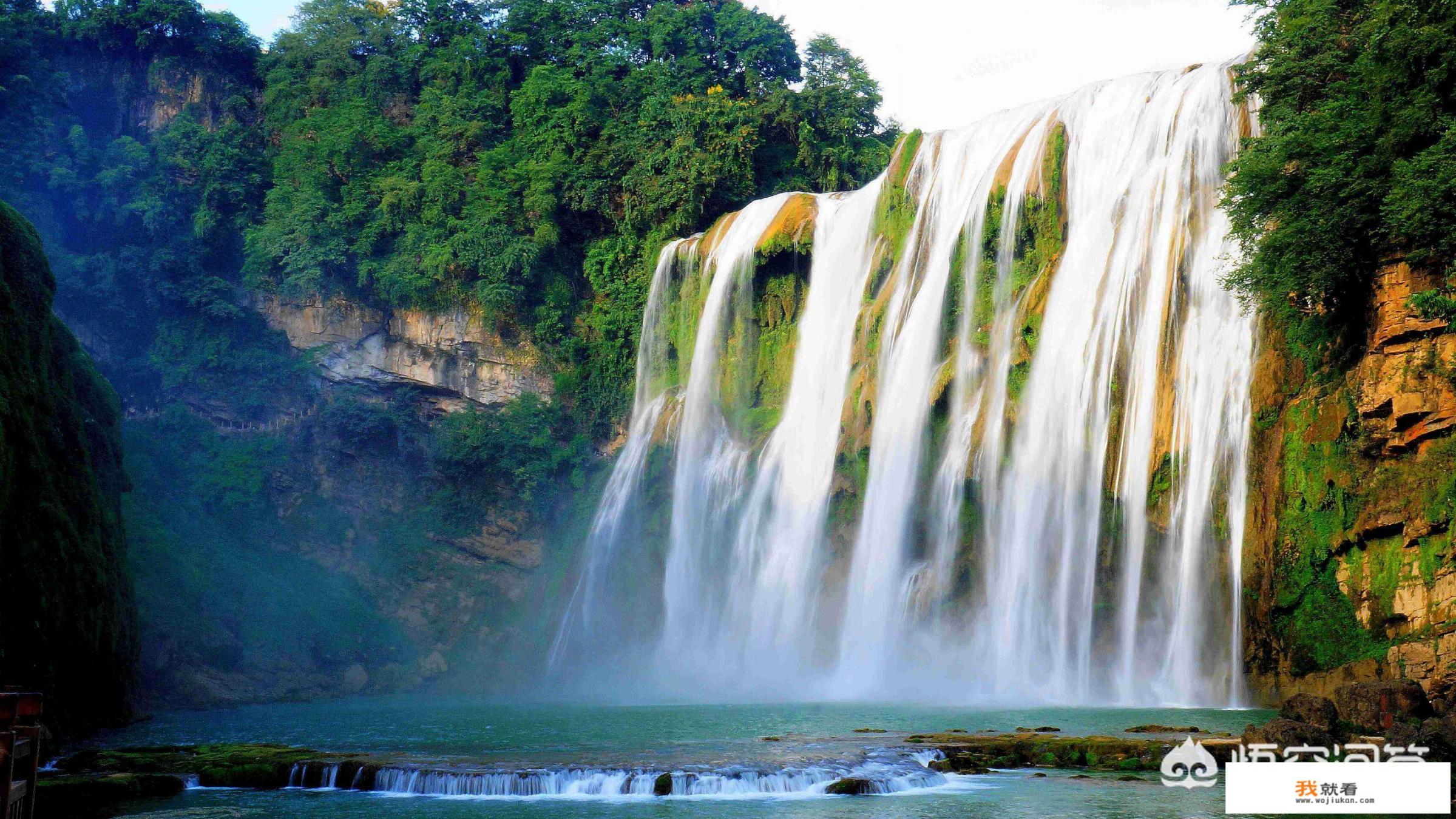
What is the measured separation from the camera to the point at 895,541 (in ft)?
88.7

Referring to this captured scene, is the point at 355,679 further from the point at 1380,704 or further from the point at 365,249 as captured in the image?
the point at 1380,704

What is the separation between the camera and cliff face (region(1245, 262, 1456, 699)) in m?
17.9

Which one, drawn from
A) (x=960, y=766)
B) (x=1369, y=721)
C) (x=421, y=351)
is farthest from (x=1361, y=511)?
(x=421, y=351)

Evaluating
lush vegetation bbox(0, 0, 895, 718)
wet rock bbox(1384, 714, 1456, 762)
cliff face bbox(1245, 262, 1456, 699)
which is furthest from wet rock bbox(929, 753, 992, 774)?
lush vegetation bbox(0, 0, 895, 718)

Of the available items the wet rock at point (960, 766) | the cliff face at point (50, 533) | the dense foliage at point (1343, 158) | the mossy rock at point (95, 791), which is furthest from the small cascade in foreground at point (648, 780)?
the dense foliage at point (1343, 158)

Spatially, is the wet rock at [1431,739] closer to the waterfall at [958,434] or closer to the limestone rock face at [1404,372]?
the limestone rock face at [1404,372]

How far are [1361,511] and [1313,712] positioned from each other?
572cm

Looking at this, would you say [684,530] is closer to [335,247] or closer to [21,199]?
[335,247]

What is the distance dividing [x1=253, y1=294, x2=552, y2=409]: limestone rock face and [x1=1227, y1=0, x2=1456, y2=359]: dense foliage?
915 inches

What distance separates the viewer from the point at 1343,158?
1870 centimetres

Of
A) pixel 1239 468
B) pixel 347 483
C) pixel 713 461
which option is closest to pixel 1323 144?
pixel 1239 468

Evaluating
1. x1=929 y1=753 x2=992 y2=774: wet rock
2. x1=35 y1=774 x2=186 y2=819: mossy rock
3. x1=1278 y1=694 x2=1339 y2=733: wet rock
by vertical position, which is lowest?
x1=35 y1=774 x2=186 y2=819: mossy rock

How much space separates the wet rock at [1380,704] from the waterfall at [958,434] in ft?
15.9

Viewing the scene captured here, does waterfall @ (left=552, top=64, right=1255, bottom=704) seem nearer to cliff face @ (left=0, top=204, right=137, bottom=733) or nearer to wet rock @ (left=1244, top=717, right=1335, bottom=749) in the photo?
wet rock @ (left=1244, top=717, right=1335, bottom=749)
